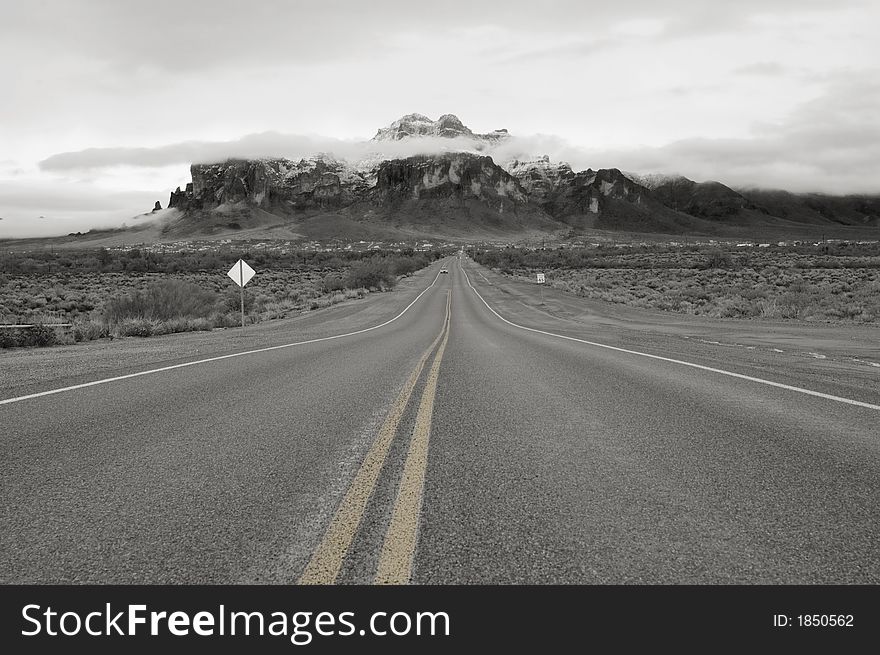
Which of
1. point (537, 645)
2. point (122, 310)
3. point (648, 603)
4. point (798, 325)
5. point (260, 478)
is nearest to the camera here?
point (537, 645)

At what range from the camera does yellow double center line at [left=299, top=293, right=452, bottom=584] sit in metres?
2.52

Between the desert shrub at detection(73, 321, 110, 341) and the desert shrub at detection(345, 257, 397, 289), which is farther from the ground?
the desert shrub at detection(345, 257, 397, 289)

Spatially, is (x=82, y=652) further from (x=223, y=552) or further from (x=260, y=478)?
(x=260, y=478)

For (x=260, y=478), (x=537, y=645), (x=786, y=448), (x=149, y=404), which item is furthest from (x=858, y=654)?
(x=149, y=404)

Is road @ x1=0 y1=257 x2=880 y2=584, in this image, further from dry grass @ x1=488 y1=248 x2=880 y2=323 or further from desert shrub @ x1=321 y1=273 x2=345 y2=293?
desert shrub @ x1=321 y1=273 x2=345 y2=293

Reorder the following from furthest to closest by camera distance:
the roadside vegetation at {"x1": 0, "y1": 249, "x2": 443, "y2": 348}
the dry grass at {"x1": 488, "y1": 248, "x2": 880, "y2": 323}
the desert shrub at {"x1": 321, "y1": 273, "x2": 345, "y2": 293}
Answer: the desert shrub at {"x1": 321, "y1": 273, "x2": 345, "y2": 293}, the dry grass at {"x1": 488, "y1": 248, "x2": 880, "y2": 323}, the roadside vegetation at {"x1": 0, "y1": 249, "x2": 443, "y2": 348}

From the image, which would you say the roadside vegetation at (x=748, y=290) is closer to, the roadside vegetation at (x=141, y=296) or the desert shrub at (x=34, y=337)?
the roadside vegetation at (x=141, y=296)

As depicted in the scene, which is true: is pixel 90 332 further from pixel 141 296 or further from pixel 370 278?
pixel 370 278

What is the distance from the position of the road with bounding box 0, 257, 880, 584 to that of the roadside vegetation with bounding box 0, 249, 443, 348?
1170 centimetres

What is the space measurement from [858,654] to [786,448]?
8.16 ft

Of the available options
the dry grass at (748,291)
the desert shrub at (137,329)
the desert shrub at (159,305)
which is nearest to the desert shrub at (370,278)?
the dry grass at (748,291)

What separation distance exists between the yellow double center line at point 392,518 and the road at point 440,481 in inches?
0.5

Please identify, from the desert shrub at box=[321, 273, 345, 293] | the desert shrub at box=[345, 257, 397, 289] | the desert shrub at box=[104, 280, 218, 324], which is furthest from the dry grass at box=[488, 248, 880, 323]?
the desert shrub at box=[104, 280, 218, 324]

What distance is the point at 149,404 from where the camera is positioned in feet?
20.1
